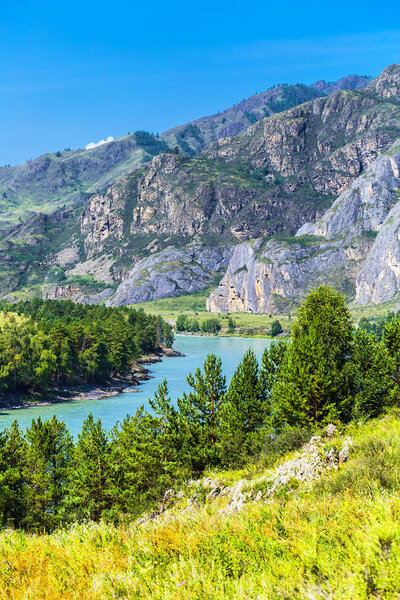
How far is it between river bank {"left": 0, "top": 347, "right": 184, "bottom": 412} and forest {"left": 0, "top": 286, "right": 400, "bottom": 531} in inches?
1526

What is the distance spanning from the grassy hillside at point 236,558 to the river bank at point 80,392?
216 ft

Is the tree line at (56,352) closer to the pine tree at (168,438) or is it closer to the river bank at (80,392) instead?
the river bank at (80,392)

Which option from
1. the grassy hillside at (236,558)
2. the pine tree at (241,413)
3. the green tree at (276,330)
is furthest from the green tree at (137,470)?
the green tree at (276,330)

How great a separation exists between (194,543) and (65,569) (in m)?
2.11

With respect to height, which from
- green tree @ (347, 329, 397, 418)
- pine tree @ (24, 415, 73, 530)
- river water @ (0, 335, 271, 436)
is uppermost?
green tree @ (347, 329, 397, 418)

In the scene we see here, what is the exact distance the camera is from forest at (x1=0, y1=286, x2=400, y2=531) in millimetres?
26938

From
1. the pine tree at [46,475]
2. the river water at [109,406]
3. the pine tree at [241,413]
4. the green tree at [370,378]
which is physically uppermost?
the green tree at [370,378]

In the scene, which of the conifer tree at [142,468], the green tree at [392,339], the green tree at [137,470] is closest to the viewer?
the green tree at [137,470]

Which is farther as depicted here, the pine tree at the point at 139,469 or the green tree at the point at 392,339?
the green tree at the point at 392,339

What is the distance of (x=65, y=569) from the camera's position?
21.1ft

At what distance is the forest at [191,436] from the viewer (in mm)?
26938

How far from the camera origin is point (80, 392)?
78.4m

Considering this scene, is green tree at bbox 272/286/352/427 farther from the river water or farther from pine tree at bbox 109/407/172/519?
the river water

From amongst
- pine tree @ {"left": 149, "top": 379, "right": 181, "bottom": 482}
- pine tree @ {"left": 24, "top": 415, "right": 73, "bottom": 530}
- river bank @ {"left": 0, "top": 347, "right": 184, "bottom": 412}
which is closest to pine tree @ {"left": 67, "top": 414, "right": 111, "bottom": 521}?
pine tree @ {"left": 24, "top": 415, "right": 73, "bottom": 530}
